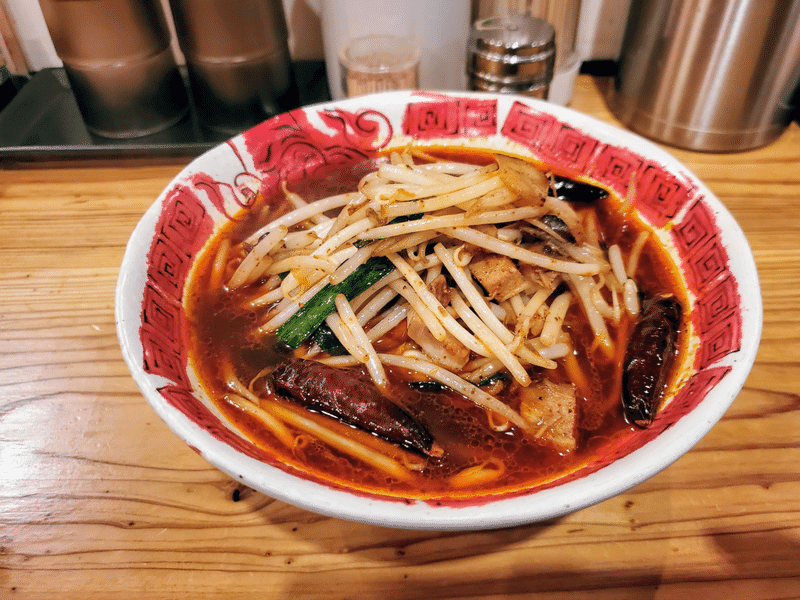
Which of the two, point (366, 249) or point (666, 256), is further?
point (666, 256)

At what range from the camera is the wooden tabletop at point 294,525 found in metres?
1.16

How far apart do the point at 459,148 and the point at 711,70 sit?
3.86 feet

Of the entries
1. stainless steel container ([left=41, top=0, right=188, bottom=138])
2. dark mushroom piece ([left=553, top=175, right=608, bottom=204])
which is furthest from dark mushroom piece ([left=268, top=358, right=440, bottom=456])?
stainless steel container ([left=41, top=0, right=188, bottom=138])

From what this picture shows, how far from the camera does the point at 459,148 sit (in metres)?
1.95

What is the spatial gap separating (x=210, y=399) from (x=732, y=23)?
7.67ft

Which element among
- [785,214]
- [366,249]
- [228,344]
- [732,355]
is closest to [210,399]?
[228,344]

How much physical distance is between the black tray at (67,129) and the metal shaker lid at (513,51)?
2.88ft

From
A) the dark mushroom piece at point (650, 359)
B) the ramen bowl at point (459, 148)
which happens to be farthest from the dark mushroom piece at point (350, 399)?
the dark mushroom piece at point (650, 359)

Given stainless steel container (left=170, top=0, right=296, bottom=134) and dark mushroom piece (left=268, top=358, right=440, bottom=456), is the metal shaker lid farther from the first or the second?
dark mushroom piece (left=268, top=358, right=440, bottom=456)

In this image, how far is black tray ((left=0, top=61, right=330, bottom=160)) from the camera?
90.1 inches

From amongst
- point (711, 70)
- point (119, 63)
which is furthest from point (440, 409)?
point (119, 63)

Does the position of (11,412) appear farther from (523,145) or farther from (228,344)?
(523,145)

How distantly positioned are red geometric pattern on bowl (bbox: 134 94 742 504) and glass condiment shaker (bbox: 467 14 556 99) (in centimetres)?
37

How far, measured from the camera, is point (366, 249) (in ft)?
4.75
